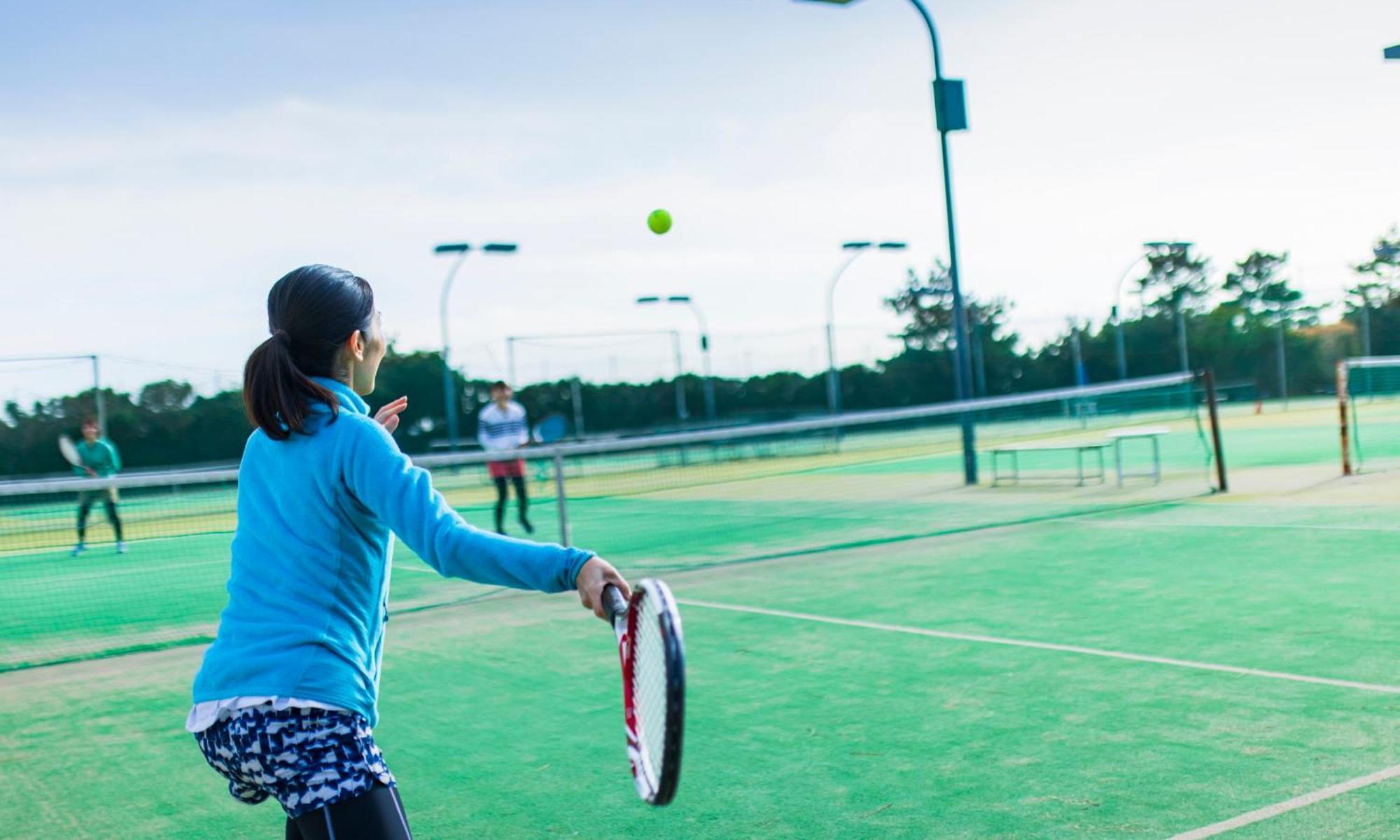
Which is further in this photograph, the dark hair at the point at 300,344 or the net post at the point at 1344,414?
the net post at the point at 1344,414

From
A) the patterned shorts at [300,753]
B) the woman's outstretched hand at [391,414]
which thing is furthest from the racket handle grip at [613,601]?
the woman's outstretched hand at [391,414]

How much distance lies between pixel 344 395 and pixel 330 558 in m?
0.28

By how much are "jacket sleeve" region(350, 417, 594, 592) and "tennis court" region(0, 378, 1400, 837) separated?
216 cm

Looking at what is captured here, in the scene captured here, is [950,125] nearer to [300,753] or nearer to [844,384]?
[300,753]

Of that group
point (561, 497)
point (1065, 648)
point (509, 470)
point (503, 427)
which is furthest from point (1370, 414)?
point (1065, 648)

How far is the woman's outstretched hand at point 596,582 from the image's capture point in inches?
78.7

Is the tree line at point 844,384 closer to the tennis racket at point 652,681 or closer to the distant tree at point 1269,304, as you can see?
the distant tree at point 1269,304

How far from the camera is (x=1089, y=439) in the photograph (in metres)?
18.4

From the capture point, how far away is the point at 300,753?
2.09 metres

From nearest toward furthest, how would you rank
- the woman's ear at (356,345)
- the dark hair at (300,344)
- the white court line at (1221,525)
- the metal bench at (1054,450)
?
the dark hair at (300,344), the woman's ear at (356,345), the white court line at (1221,525), the metal bench at (1054,450)

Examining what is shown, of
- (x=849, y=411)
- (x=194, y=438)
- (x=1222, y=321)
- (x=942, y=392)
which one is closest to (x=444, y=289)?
(x=194, y=438)

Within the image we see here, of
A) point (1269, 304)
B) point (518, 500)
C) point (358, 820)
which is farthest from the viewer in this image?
point (1269, 304)

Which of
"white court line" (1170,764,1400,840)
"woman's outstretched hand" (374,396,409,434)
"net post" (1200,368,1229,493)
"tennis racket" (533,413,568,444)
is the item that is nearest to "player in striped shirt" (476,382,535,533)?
"tennis racket" (533,413,568,444)

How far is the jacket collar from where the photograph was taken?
221cm
